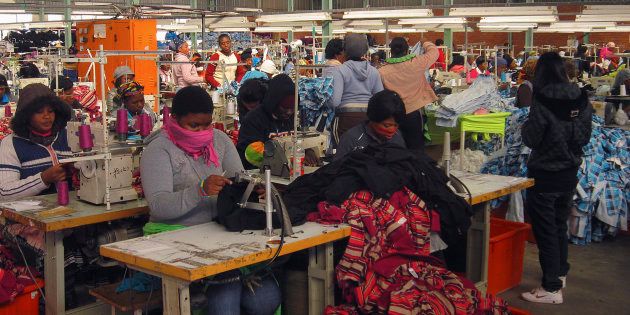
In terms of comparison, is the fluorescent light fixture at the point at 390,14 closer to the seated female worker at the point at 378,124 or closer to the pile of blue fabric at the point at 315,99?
the pile of blue fabric at the point at 315,99

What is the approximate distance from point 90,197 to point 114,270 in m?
0.66

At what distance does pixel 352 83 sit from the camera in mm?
5078

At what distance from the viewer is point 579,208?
5289 mm

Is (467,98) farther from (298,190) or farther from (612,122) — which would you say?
(298,190)

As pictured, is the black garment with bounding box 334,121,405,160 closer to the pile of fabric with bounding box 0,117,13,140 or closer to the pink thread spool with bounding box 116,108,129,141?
the pink thread spool with bounding box 116,108,129,141

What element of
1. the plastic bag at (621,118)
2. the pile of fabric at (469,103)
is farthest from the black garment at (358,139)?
the plastic bag at (621,118)

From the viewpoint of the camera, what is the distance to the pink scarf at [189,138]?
3059mm

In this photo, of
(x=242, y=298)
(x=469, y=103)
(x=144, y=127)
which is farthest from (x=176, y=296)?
(x=469, y=103)

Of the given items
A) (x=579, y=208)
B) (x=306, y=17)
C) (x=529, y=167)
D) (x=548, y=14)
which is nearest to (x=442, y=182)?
(x=529, y=167)

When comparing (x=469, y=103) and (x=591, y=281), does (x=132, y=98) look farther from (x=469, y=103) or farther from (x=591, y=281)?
(x=591, y=281)

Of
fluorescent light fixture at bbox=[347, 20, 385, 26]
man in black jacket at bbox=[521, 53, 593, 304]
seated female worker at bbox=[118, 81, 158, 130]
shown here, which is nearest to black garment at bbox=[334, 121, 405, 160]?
man in black jacket at bbox=[521, 53, 593, 304]

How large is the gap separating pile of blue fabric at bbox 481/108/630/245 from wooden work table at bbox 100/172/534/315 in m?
2.97

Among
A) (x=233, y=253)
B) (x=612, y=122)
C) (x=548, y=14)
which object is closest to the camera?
(x=233, y=253)

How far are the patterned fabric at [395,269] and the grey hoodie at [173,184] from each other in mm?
627
